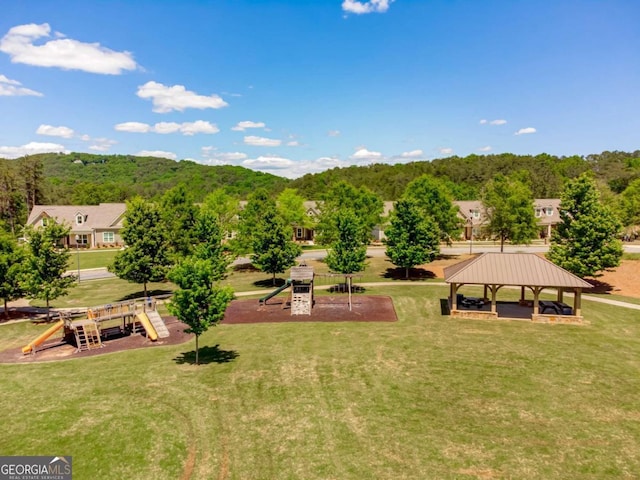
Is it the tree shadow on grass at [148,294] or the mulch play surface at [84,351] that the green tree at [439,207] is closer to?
the tree shadow on grass at [148,294]

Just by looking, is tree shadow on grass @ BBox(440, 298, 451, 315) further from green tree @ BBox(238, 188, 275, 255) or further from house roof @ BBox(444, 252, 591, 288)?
green tree @ BBox(238, 188, 275, 255)

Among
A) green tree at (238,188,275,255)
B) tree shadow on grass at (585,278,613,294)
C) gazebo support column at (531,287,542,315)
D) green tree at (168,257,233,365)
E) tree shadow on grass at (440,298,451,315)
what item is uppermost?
green tree at (238,188,275,255)

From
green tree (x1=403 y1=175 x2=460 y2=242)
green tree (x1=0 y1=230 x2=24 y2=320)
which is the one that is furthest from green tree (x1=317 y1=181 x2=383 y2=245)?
green tree (x1=0 y1=230 x2=24 y2=320)

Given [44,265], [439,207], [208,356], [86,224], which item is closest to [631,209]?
[439,207]

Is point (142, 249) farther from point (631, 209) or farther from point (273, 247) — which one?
point (631, 209)

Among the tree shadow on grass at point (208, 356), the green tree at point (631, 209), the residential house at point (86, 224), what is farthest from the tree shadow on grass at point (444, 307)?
the residential house at point (86, 224)

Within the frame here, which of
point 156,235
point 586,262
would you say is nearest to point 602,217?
point 586,262

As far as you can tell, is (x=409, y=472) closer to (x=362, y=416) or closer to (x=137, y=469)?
(x=362, y=416)
